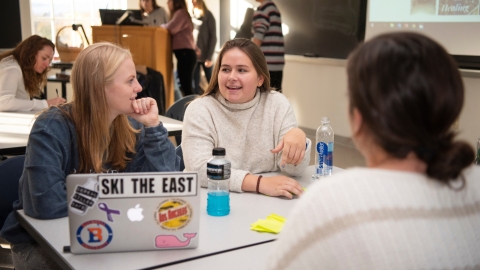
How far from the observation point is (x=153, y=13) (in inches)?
262

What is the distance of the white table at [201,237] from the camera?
132 cm

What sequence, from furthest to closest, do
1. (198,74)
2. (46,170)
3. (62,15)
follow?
(62,15) → (198,74) → (46,170)

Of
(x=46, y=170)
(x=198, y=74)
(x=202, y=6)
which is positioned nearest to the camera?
(x=46, y=170)

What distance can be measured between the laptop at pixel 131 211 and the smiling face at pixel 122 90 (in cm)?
58

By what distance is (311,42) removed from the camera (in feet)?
19.3

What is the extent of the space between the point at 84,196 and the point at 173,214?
0.23 m

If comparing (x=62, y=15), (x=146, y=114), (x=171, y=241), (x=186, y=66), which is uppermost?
(x=62, y=15)

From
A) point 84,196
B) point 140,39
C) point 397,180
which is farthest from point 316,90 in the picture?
point 397,180

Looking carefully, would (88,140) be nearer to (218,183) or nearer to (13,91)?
(218,183)

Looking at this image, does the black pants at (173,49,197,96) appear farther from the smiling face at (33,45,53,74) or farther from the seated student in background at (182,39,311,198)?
the seated student in background at (182,39,311,198)

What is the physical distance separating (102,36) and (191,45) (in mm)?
1068

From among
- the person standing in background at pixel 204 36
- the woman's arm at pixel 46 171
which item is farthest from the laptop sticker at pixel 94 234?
the person standing in background at pixel 204 36

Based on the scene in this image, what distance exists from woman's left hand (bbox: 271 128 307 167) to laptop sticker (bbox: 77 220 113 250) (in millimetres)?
824

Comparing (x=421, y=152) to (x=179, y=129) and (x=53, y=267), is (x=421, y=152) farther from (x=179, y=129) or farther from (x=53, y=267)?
(x=179, y=129)
